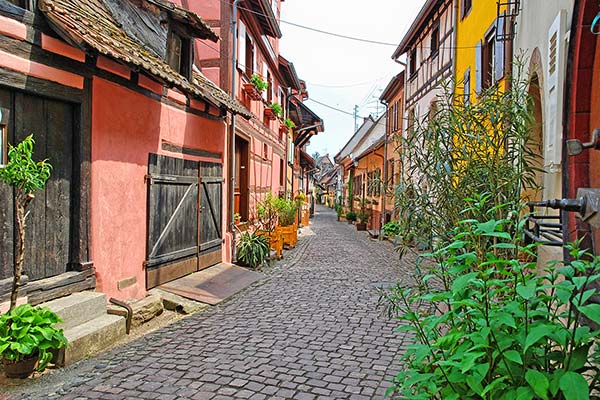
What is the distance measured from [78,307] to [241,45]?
771cm

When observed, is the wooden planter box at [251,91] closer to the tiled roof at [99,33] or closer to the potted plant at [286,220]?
the potted plant at [286,220]

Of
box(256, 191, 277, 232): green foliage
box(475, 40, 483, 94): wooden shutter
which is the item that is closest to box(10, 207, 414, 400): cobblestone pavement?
box(256, 191, 277, 232): green foliage

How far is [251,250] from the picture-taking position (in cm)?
999

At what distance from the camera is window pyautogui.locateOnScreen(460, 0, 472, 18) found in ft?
35.8

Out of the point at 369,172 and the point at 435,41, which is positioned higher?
the point at 435,41

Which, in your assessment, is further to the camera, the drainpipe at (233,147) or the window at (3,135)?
the drainpipe at (233,147)

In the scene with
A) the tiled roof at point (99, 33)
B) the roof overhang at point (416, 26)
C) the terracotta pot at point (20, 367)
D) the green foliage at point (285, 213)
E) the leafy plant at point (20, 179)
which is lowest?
the terracotta pot at point (20, 367)

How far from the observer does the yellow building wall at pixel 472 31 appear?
902cm

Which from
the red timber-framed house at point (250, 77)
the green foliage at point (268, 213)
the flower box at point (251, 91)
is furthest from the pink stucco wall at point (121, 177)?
the green foliage at point (268, 213)

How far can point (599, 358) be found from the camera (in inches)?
69.5

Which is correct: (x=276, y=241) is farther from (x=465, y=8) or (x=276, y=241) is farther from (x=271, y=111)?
(x=465, y=8)

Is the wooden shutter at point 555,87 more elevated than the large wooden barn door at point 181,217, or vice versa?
the wooden shutter at point 555,87

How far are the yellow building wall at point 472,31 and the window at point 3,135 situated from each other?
6.94 m

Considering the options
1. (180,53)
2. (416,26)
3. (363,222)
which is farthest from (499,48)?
(363,222)
